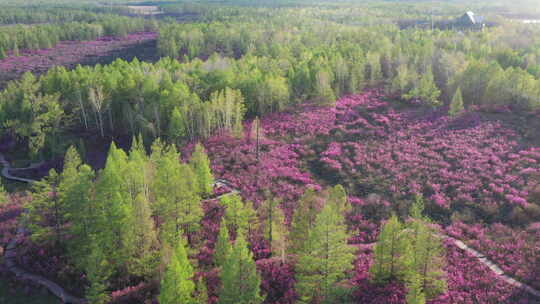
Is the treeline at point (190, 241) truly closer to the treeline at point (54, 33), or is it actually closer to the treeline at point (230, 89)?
the treeline at point (230, 89)

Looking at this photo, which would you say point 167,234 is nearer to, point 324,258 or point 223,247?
point 223,247

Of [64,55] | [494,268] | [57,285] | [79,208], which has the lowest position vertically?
[57,285]

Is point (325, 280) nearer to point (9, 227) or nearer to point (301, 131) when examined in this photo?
point (9, 227)

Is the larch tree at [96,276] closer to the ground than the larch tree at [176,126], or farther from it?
closer to the ground

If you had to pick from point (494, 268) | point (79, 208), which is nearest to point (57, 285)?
point (79, 208)

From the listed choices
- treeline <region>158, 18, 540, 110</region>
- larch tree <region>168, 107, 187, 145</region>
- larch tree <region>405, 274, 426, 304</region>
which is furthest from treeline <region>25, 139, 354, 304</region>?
treeline <region>158, 18, 540, 110</region>

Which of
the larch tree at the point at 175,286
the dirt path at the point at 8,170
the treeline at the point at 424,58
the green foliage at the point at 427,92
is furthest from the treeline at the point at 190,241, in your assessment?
the treeline at the point at 424,58

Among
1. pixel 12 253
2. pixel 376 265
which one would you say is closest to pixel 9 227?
pixel 12 253
